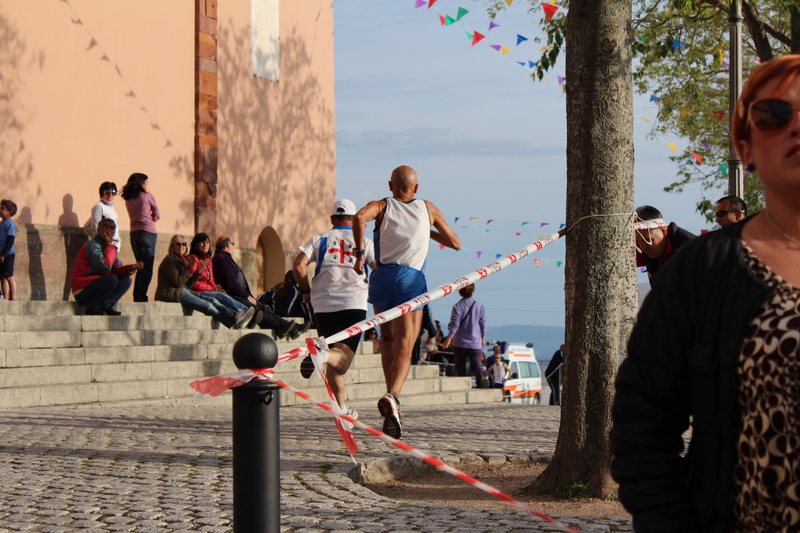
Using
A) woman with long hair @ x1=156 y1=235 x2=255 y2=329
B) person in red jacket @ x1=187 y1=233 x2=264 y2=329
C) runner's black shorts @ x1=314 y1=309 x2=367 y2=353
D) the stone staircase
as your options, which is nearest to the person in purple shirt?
the stone staircase

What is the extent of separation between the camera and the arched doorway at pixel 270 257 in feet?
70.3

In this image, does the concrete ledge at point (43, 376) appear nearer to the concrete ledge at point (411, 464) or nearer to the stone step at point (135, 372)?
the stone step at point (135, 372)

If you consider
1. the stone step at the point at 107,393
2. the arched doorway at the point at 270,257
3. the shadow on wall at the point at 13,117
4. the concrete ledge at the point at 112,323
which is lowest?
the stone step at the point at 107,393

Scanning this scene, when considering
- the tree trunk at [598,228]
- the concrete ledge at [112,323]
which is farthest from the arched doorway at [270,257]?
the tree trunk at [598,228]

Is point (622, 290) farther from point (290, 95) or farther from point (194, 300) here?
point (290, 95)

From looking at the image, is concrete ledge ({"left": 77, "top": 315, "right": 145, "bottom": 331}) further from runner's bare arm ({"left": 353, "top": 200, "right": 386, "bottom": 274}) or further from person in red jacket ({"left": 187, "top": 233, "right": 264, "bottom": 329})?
runner's bare arm ({"left": 353, "top": 200, "right": 386, "bottom": 274})

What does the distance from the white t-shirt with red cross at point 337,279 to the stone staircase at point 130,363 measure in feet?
11.0

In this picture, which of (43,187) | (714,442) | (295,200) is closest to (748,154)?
(714,442)

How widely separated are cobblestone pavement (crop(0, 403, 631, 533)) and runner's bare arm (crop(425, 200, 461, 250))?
1.59 meters

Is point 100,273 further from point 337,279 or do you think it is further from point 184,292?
point 337,279

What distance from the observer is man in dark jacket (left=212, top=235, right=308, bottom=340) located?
14.6 m

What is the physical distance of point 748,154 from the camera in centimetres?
190

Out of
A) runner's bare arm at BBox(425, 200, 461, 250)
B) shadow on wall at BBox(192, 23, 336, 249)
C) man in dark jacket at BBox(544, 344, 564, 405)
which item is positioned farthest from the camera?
Answer: man in dark jacket at BBox(544, 344, 564, 405)

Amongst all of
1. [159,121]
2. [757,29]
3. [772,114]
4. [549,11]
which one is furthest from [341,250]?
[159,121]
